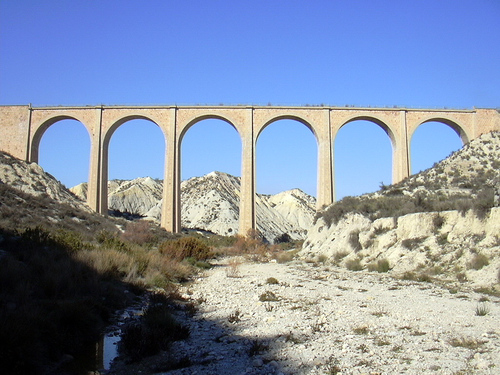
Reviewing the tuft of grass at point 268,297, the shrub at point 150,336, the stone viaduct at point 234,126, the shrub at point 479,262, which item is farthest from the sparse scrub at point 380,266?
the stone viaduct at point 234,126

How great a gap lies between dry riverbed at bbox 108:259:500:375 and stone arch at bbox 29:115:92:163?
26.3m

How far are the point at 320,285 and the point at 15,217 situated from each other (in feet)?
39.4

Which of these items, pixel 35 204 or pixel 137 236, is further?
pixel 137 236

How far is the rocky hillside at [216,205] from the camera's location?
141 feet

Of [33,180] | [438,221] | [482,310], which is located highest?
[33,180]

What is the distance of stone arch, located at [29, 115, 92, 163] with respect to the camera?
31.8 meters

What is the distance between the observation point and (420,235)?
1226 cm

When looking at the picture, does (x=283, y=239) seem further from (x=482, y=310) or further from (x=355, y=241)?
(x=482, y=310)

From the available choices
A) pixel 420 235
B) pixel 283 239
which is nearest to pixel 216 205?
pixel 283 239

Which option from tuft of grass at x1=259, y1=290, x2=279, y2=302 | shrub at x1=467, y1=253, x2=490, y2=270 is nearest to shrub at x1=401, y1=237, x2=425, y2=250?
shrub at x1=467, y1=253, x2=490, y2=270

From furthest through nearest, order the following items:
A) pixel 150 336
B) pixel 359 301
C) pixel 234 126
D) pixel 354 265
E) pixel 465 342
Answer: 1. pixel 234 126
2. pixel 354 265
3. pixel 359 301
4. pixel 150 336
5. pixel 465 342

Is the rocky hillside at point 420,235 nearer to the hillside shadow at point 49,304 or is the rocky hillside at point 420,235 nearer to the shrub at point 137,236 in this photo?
the hillside shadow at point 49,304

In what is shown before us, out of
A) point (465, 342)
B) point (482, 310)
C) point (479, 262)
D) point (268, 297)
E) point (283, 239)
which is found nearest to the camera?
point (465, 342)

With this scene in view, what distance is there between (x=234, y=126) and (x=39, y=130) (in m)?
13.9
